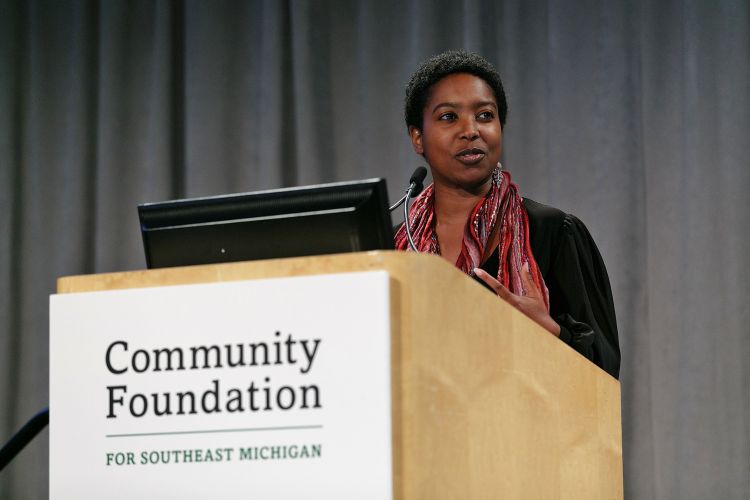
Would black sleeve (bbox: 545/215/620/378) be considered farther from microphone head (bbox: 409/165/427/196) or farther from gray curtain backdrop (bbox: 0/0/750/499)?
gray curtain backdrop (bbox: 0/0/750/499)

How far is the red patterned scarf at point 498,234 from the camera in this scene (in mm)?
2221

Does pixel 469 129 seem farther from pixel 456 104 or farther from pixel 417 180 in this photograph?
pixel 417 180

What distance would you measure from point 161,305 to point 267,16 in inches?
112

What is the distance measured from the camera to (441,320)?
1.23 m

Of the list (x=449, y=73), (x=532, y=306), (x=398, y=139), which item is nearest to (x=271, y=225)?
(x=532, y=306)

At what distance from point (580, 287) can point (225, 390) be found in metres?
1.18

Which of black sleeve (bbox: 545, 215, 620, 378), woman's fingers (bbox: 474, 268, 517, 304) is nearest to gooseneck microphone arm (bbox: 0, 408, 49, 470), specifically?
woman's fingers (bbox: 474, 268, 517, 304)

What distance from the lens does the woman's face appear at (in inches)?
92.5

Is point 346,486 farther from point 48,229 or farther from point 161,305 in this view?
point 48,229

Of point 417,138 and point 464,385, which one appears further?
point 417,138

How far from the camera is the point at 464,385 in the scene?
128cm

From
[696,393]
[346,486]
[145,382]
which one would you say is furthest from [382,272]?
[696,393]

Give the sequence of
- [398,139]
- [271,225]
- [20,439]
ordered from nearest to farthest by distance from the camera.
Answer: [271,225] < [20,439] < [398,139]

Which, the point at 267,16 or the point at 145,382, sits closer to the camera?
the point at 145,382
